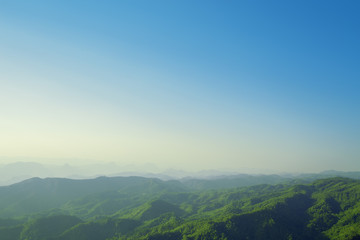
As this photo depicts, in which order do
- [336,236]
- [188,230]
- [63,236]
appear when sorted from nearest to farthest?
[336,236] < [188,230] < [63,236]

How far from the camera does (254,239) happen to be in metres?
164

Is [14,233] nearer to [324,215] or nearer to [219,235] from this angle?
[219,235]

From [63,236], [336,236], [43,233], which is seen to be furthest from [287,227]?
[43,233]

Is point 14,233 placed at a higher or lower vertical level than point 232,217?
lower

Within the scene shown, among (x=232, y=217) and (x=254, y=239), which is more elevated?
(x=232, y=217)

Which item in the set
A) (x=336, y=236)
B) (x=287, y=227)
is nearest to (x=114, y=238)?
(x=287, y=227)

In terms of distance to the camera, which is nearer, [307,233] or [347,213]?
[307,233]

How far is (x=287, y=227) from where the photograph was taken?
176875 mm

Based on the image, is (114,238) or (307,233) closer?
(307,233)

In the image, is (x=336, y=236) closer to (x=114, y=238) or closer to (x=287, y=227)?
(x=287, y=227)

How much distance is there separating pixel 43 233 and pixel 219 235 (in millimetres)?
151674

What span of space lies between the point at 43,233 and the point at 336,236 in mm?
234008

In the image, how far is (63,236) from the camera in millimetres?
186500

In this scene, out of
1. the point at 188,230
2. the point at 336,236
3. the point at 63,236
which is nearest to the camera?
the point at 336,236
